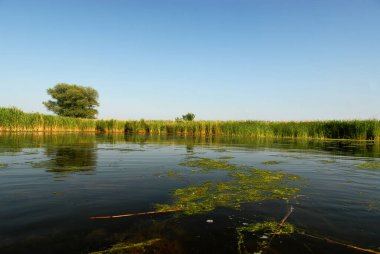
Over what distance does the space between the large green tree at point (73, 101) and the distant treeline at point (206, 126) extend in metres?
29.8

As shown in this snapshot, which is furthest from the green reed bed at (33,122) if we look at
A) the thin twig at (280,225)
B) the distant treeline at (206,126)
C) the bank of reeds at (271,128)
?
the thin twig at (280,225)

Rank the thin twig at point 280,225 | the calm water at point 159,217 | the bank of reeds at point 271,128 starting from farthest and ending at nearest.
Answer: the bank of reeds at point 271,128 → the thin twig at point 280,225 → the calm water at point 159,217

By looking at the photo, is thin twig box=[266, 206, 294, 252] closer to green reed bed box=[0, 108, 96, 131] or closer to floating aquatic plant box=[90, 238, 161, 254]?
floating aquatic plant box=[90, 238, 161, 254]

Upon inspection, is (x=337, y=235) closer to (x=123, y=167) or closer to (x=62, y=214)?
(x=62, y=214)

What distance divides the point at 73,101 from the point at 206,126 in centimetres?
4622

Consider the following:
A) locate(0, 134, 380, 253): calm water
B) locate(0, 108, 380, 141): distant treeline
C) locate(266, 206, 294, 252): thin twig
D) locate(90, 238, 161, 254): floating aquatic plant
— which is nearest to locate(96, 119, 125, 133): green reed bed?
locate(0, 108, 380, 141): distant treeline

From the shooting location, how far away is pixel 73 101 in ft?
247

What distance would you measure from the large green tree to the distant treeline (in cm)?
2980

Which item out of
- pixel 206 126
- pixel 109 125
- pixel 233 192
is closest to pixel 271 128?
pixel 206 126

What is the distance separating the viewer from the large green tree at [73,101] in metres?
74.8

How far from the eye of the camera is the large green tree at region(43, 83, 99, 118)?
2945 inches

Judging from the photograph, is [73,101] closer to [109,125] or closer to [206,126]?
[109,125]

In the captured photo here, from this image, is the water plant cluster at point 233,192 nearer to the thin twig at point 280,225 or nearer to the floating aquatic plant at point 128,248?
the thin twig at point 280,225

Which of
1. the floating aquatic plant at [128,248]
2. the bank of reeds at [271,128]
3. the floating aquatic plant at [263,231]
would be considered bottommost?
the floating aquatic plant at [263,231]
